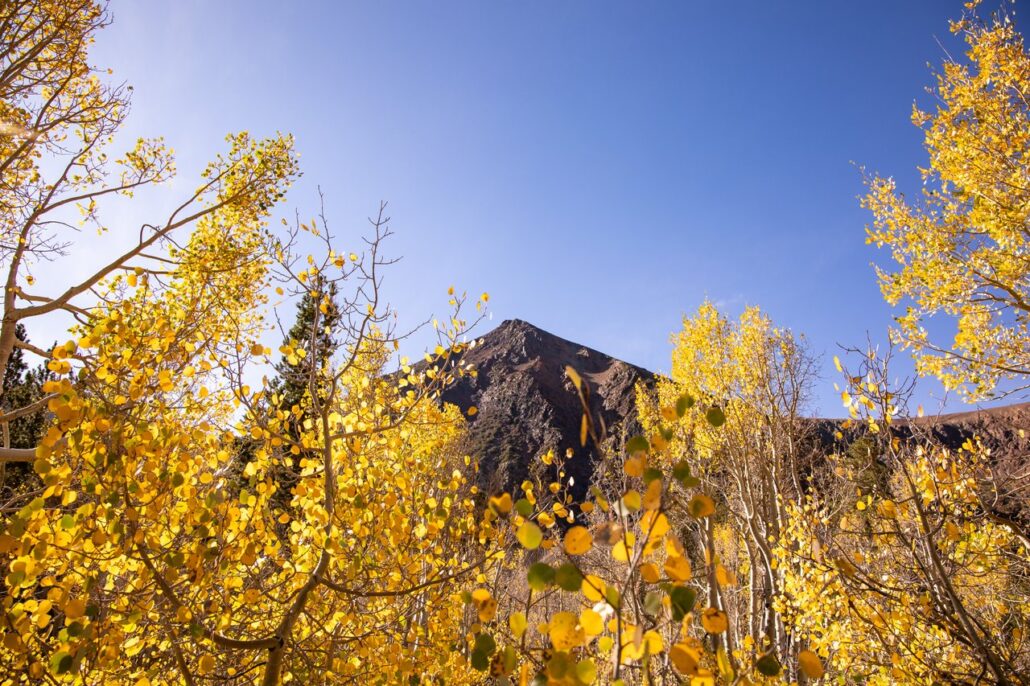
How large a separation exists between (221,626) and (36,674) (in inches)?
21.1

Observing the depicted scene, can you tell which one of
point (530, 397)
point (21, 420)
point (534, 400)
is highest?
point (530, 397)

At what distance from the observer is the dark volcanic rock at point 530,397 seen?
54.7 m

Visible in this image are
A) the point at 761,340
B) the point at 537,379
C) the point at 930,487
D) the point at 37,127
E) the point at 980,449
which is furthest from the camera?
the point at 537,379

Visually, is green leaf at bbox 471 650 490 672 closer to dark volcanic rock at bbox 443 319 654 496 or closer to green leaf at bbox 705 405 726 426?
green leaf at bbox 705 405 726 426

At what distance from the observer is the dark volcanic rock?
→ 54.7 m

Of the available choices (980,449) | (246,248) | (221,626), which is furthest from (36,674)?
(980,449)

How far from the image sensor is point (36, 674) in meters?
1.55

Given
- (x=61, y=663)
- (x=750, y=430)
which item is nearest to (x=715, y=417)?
(x=61, y=663)

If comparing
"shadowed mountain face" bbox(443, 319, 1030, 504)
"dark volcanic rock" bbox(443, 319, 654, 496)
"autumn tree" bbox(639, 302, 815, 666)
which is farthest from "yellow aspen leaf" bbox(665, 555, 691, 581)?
"dark volcanic rock" bbox(443, 319, 654, 496)

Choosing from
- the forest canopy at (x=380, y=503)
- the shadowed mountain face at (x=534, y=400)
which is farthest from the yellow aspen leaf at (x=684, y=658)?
the shadowed mountain face at (x=534, y=400)

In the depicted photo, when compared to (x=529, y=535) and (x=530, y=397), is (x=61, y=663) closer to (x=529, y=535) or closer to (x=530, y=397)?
(x=529, y=535)

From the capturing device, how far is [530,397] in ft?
225

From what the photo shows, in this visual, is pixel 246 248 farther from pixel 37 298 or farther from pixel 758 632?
pixel 758 632

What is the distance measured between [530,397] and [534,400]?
91 cm
